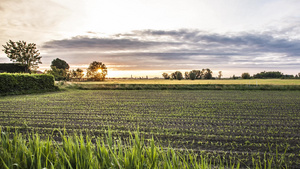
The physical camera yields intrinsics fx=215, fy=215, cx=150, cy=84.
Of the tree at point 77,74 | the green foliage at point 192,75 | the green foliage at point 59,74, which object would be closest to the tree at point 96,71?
the tree at point 77,74

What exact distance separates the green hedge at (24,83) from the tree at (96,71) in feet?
87.2

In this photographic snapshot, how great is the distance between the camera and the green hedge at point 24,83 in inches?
711

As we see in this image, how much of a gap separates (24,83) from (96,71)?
31572 mm

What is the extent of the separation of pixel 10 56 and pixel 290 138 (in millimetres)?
47520

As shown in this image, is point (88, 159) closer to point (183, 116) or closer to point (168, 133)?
point (168, 133)

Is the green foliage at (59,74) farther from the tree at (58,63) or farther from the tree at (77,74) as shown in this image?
the tree at (58,63)

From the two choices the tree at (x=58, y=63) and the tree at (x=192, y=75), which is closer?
the tree at (x=192, y=75)

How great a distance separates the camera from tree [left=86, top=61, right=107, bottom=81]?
49.8 meters

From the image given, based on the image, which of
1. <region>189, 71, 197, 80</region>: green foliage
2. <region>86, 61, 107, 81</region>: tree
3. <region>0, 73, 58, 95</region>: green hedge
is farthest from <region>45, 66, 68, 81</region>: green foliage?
<region>189, 71, 197, 80</region>: green foliage

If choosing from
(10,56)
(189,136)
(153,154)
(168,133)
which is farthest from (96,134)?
(10,56)

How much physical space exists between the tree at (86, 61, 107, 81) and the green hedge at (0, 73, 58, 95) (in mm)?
26586

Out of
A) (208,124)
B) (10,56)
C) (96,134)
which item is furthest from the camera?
(10,56)

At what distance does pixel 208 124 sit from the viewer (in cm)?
714

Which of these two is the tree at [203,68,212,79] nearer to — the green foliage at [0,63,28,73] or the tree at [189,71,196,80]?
the tree at [189,71,196,80]
